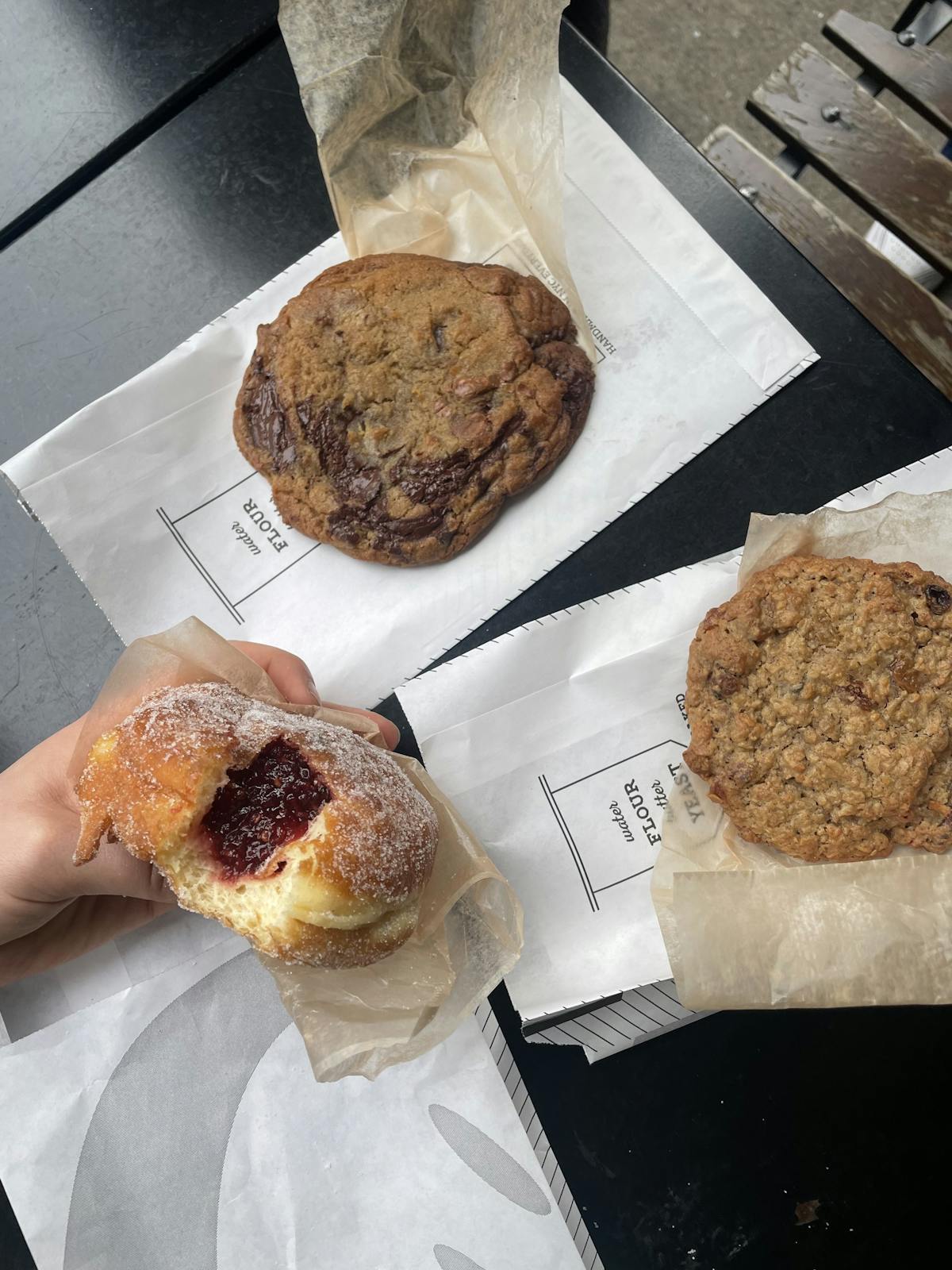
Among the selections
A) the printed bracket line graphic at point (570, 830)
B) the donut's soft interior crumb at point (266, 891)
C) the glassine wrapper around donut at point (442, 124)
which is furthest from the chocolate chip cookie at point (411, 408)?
the donut's soft interior crumb at point (266, 891)

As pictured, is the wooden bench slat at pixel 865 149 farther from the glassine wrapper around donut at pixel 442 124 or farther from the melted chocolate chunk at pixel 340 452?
the melted chocolate chunk at pixel 340 452

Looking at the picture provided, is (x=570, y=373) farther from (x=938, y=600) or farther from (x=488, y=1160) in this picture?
(x=488, y=1160)

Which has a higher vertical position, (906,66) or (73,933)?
(906,66)

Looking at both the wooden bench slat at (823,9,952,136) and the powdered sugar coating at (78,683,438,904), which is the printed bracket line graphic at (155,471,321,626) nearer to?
the powdered sugar coating at (78,683,438,904)

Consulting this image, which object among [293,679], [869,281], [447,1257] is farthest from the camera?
[869,281]

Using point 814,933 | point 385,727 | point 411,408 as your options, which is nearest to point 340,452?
point 411,408

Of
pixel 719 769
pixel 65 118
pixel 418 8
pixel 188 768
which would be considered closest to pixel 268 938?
pixel 188 768

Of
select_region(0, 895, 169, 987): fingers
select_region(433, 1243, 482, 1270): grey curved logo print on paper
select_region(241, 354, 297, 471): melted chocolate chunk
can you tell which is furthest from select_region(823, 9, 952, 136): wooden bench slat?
select_region(433, 1243, 482, 1270): grey curved logo print on paper
